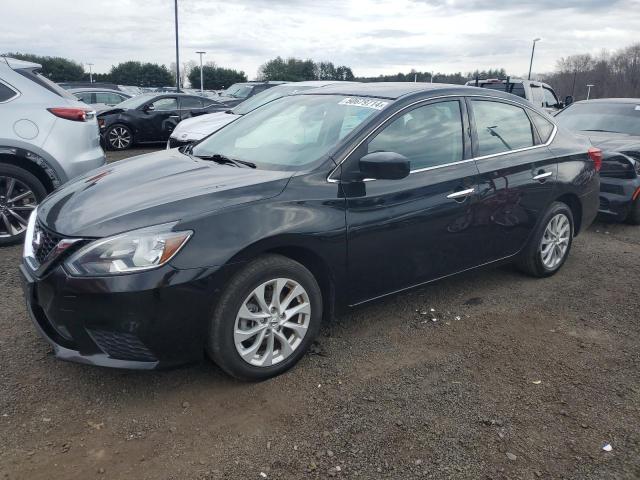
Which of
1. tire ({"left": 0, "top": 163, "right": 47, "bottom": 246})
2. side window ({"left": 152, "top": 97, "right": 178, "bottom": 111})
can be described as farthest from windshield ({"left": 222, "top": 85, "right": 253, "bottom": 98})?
tire ({"left": 0, "top": 163, "right": 47, "bottom": 246})

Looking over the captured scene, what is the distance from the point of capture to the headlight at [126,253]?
2564mm

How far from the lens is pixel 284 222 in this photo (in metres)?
2.93

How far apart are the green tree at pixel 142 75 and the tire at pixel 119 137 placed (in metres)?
49.4

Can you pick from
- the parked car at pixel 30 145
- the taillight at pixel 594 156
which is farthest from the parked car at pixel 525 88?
the parked car at pixel 30 145

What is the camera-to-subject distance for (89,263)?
2.58 meters

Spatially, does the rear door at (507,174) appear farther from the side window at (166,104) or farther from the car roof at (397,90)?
the side window at (166,104)

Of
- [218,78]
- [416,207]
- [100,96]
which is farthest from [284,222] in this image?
[218,78]

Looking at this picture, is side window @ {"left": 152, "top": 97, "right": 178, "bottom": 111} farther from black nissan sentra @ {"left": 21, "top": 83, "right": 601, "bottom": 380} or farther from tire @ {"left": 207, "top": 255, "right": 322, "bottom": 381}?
tire @ {"left": 207, "top": 255, "right": 322, "bottom": 381}

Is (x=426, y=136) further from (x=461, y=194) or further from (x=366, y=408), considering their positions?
(x=366, y=408)

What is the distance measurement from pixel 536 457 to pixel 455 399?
1.73ft

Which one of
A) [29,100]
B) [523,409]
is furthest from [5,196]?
[523,409]

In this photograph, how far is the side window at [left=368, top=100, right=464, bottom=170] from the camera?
11.4 feet

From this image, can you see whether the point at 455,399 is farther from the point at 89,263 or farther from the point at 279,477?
the point at 89,263

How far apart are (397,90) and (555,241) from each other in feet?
6.85
